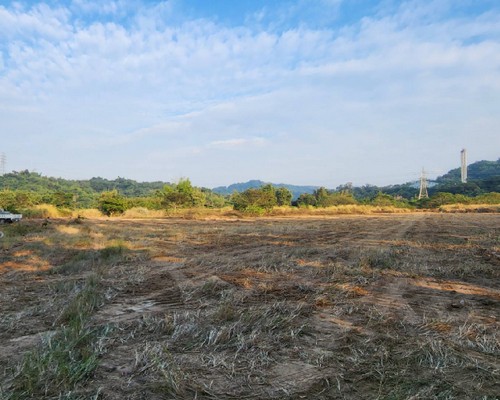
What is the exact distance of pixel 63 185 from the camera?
83.4 m

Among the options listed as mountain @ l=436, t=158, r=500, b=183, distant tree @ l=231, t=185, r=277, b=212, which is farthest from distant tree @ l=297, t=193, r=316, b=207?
mountain @ l=436, t=158, r=500, b=183

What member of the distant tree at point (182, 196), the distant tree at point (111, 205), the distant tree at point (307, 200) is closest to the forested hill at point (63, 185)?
the distant tree at point (182, 196)

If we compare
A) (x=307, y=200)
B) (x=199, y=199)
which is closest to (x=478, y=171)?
(x=307, y=200)

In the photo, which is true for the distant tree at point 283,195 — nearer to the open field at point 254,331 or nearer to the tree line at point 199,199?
the tree line at point 199,199

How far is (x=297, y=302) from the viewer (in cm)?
439

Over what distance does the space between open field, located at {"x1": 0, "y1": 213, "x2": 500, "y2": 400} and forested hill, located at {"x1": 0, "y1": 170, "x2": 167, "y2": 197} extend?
213 ft

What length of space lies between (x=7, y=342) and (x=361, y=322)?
352 cm

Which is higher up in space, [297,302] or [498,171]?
[498,171]

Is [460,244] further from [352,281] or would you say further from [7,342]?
[7,342]

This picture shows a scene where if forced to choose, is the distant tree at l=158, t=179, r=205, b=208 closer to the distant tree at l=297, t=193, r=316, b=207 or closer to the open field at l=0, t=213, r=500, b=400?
the distant tree at l=297, t=193, r=316, b=207

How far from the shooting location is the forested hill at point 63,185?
7262cm

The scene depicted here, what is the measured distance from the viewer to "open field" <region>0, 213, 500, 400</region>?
240 cm

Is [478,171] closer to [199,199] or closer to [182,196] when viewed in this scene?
[199,199]

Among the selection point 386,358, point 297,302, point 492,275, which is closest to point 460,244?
point 492,275
